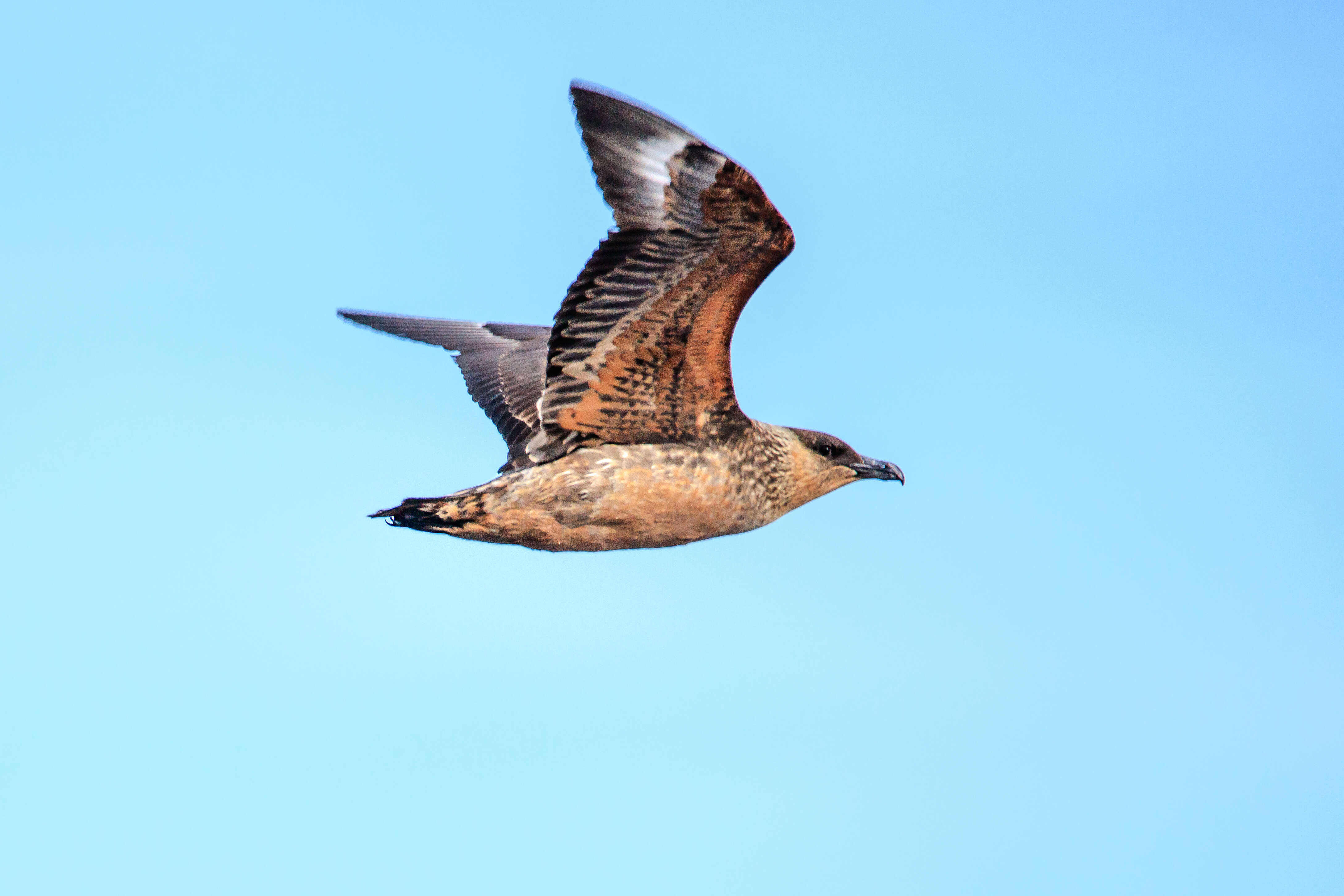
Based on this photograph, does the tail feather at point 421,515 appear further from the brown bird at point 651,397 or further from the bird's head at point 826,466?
the bird's head at point 826,466

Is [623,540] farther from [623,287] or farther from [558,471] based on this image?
[623,287]

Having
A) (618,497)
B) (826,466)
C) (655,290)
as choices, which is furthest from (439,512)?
(826,466)

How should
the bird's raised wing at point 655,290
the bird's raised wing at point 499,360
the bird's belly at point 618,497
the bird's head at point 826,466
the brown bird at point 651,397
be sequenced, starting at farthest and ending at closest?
the bird's raised wing at point 499,360 < the bird's head at point 826,466 < the bird's belly at point 618,497 < the brown bird at point 651,397 < the bird's raised wing at point 655,290

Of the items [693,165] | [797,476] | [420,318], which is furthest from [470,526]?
[420,318]

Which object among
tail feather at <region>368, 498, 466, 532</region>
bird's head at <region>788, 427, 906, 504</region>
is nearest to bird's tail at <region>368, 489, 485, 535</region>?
tail feather at <region>368, 498, 466, 532</region>

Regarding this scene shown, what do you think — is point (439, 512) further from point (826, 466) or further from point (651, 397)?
point (826, 466)

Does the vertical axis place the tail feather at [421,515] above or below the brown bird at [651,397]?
below

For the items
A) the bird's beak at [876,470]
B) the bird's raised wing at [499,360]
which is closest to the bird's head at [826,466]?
the bird's beak at [876,470]
